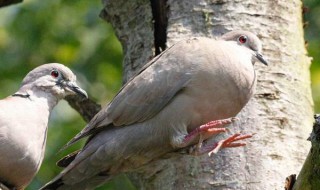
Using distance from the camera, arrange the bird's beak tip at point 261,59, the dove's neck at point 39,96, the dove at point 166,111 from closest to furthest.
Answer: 1. the dove at point 166,111
2. the bird's beak tip at point 261,59
3. the dove's neck at point 39,96

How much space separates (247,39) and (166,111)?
24.9 inches

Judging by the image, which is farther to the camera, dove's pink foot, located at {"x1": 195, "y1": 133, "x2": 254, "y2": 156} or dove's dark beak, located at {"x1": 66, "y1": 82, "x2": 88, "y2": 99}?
dove's dark beak, located at {"x1": 66, "y1": 82, "x2": 88, "y2": 99}

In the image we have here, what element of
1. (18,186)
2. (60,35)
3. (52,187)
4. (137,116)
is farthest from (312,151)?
(60,35)

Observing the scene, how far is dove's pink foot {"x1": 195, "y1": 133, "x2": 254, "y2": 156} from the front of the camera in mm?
3985

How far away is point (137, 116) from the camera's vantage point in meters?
4.18

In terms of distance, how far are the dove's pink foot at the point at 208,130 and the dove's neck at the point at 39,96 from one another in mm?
986

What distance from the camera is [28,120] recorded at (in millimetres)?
4430

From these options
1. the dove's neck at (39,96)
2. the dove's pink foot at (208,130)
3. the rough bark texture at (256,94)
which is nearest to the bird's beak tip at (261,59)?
the rough bark texture at (256,94)

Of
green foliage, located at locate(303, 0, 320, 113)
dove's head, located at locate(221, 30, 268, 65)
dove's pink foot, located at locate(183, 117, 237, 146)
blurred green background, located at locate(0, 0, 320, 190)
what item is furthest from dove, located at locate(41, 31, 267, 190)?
blurred green background, located at locate(0, 0, 320, 190)

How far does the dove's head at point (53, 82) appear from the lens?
475cm

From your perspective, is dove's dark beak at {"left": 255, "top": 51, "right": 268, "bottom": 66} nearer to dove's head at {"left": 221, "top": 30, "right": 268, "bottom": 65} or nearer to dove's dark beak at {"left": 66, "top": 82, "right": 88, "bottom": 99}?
dove's head at {"left": 221, "top": 30, "right": 268, "bottom": 65}

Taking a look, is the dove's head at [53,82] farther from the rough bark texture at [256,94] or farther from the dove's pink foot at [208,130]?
the dove's pink foot at [208,130]

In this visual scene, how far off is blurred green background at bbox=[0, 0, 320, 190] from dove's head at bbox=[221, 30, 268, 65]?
7.09ft

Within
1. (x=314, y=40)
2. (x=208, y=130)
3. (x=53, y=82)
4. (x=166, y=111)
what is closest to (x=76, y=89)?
(x=53, y=82)
